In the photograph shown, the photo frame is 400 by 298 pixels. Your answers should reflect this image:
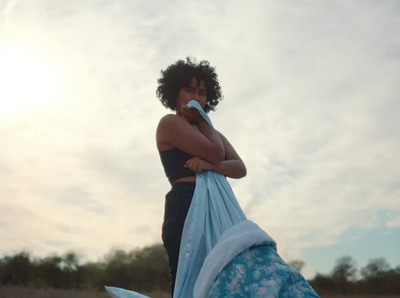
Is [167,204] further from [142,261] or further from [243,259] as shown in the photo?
[142,261]

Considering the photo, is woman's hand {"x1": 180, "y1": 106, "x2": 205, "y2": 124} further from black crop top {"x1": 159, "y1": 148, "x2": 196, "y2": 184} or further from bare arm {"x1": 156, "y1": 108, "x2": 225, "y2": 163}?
black crop top {"x1": 159, "y1": 148, "x2": 196, "y2": 184}

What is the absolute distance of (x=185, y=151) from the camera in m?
3.47

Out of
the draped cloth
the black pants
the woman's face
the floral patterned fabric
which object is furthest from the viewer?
the woman's face

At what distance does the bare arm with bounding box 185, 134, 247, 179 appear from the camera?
11.3ft

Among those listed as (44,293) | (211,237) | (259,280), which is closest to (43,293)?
(44,293)

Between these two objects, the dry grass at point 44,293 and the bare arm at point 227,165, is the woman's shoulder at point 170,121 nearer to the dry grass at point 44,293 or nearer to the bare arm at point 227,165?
the bare arm at point 227,165

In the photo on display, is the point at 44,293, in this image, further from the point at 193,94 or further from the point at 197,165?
the point at 197,165

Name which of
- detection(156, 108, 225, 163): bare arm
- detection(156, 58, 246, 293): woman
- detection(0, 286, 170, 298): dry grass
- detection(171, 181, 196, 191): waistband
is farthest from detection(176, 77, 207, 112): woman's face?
detection(0, 286, 170, 298): dry grass

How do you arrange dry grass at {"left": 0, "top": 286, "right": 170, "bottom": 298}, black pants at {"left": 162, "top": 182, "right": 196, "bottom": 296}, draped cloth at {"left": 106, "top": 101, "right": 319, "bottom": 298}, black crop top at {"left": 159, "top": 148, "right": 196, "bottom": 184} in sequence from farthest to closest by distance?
dry grass at {"left": 0, "top": 286, "right": 170, "bottom": 298}, black crop top at {"left": 159, "top": 148, "right": 196, "bottom": 184}, black pants at {"left": 162, "top": 182, "right": 196, "bottom": 296}, draped cloth at {"left": 106, "top": 101, "right": 319, "bottom": 298}

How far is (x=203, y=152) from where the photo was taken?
3.41 meters

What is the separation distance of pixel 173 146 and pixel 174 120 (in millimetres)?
151

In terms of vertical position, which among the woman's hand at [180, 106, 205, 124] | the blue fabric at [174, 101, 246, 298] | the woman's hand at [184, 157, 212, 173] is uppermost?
the woman's hand at [180, 106, 205, 124]

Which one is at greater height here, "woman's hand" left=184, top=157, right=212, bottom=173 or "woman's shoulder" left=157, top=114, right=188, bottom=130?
"woman's shoulder" left=157, top=114, right=188, bottom=130

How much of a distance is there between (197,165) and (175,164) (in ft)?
0.50
